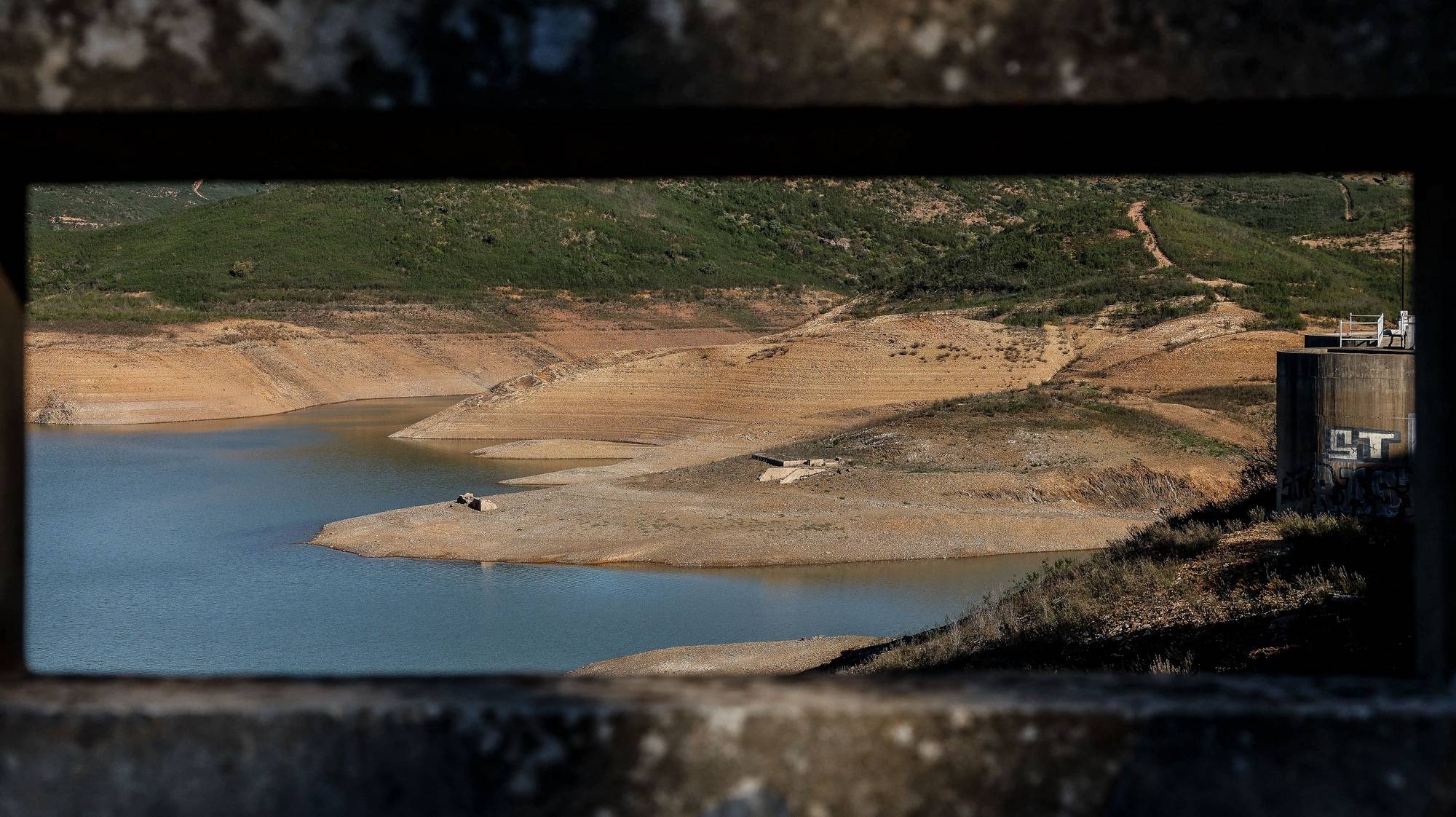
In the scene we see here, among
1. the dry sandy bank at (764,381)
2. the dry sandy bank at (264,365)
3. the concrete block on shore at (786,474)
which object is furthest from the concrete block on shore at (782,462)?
the dry sandy bank at (264,365)

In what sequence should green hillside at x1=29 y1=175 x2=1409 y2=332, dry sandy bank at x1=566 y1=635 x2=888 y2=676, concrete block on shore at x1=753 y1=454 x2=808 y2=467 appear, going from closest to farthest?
dry sandy bank at x1=566 y1=635 x2=888 y2=676 < concrete block on shore at x1=753 y1=454 x2=808 y2=467 < green hillside at x1=29 y1=175 x2=1409 y2=332

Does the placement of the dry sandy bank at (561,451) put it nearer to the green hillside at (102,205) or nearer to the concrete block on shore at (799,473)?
the concrete block on shore at (799,473)

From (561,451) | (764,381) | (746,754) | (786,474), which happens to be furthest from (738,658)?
(764,381)

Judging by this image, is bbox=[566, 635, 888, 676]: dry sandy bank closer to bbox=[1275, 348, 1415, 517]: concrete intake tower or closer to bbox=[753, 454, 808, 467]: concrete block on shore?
bbox=[1275, 348, 1415, 517]: concrete intake tower

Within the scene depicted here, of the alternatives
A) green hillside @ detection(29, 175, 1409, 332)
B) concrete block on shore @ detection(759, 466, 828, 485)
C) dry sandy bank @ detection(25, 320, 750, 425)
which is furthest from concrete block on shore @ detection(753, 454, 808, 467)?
dry sandy bank @ detection(25, 320, 750, 425)

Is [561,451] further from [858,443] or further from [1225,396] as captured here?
[1225,396]
